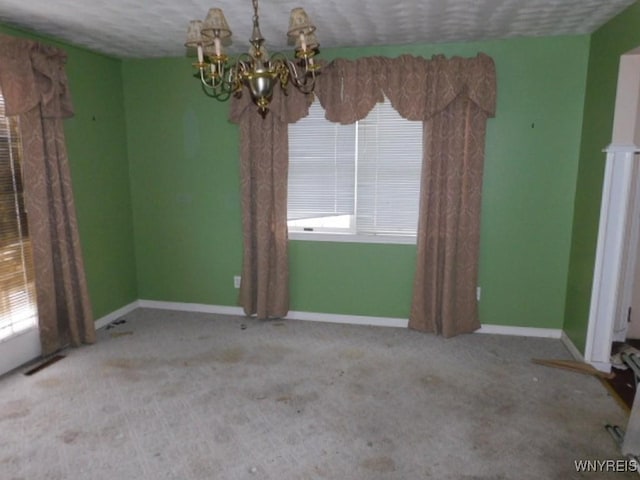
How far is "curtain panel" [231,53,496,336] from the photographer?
355 centimetres

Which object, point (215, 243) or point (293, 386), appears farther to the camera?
point (215, 243)

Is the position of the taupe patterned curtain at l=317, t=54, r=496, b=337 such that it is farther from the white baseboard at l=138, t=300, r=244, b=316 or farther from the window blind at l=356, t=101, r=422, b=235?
the white baseboard at l=138, t=300, r=244, b=316

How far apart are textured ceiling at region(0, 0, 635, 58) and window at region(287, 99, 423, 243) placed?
27.2 inches

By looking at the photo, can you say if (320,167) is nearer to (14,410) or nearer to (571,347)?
(571,347)

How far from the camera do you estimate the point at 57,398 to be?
9.39 ft

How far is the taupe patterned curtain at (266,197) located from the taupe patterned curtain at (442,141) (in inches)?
16.4

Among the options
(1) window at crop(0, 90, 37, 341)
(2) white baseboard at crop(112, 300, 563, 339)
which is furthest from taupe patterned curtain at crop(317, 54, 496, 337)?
(1) window at crop(0, 90, 37, 341)

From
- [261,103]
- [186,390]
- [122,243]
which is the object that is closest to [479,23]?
[261,103]

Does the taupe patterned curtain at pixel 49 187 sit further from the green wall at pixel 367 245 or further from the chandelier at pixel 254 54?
the chandelier at pixel 254 54

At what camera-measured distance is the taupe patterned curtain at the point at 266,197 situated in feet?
12.7

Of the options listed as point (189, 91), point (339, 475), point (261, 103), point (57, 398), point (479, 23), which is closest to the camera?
point (261, 103)

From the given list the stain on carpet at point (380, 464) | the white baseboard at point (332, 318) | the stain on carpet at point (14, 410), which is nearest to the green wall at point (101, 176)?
the white baseboard at point (332, 318)

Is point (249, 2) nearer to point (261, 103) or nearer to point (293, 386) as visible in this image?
point (261, 103)

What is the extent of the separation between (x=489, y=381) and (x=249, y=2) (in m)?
2.89
